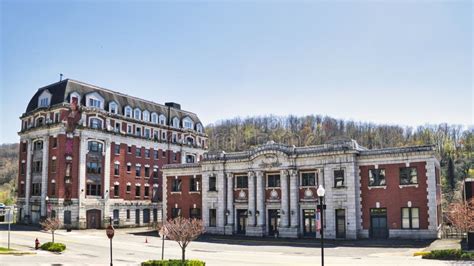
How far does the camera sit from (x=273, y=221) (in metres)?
50.8

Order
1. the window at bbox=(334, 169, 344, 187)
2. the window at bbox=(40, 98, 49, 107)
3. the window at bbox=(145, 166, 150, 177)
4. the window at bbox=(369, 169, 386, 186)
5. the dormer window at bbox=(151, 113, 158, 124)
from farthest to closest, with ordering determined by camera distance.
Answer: the dormer window at bbox=(151, 113, 158, 124), the window at bbox=(145, 166, 150, 177), the window at bbox=(40, 98, 49, 107), the window at bbox=(334, 169, 344, 187), the window at bbox=(369, 169, 386, 186)

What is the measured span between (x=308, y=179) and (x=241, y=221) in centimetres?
985

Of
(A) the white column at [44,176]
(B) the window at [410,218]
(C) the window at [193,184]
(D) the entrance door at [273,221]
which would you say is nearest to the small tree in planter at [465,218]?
(B) the window at [410,218]

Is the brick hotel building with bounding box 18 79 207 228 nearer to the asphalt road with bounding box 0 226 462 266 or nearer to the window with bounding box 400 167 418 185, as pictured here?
the asphalt road with bounding box 0 226 462 266

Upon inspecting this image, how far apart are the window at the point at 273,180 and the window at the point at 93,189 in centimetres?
2739

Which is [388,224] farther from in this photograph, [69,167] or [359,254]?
[69,167]

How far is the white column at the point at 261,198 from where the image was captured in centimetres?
5081

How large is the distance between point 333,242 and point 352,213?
3.65 metres

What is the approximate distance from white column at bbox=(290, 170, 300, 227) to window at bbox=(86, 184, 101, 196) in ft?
99.9

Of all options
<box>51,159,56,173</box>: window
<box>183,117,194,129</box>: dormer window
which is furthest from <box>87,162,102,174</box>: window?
<box>183,117,194,129</box>: dormer window

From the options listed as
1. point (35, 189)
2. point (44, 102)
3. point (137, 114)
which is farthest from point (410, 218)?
point (44, 102)

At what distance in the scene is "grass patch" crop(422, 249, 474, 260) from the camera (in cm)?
2864

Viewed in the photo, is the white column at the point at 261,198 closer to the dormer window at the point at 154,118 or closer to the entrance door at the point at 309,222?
the entrance door at the point at 309,222

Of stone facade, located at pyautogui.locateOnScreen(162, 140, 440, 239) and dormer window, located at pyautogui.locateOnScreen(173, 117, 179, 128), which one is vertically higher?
dormer window, located at pyautogui.locateOnScreen(173, 117, 179, 128)
